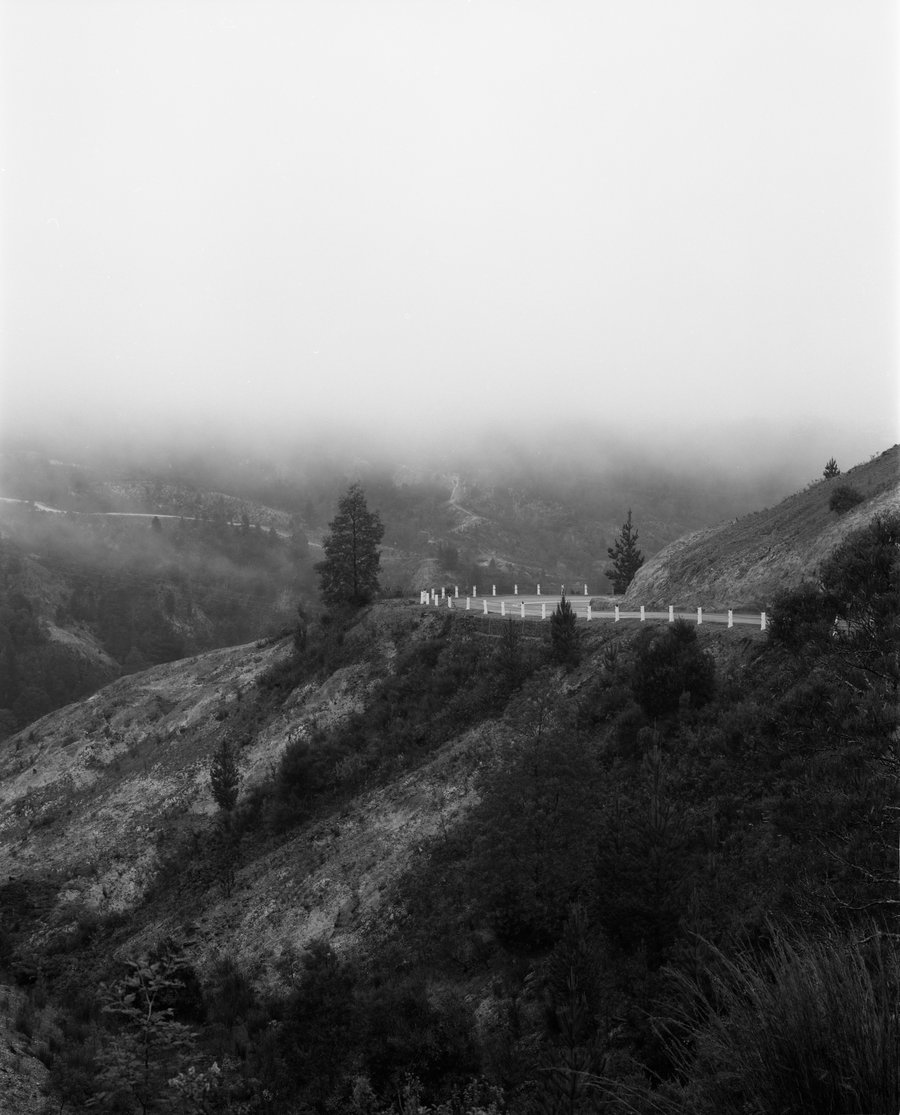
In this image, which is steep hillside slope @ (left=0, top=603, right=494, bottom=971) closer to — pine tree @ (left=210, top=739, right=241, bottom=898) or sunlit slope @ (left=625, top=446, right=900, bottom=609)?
pine tree @ (left=210, top=739, right=241, bottom=898)

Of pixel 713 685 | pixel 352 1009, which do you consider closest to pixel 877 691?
pixel 713 685

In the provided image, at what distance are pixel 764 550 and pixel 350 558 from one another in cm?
2753

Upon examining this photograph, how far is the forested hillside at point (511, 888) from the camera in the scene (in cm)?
789

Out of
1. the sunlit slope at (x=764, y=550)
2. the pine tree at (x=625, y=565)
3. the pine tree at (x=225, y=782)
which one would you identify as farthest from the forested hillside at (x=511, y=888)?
the pine tree at (x=625, y=565)

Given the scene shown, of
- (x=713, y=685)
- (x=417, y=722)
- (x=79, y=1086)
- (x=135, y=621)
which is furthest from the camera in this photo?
(x=135, y=621)

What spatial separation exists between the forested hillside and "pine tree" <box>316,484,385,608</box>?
11.1 m

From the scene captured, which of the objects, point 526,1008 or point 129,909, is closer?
point 526,1008

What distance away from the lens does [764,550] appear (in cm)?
3912

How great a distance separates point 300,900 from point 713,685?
16.5 m

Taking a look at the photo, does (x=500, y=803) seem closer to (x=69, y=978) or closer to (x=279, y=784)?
(x=279, y=784)

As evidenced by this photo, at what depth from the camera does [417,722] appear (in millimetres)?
33469

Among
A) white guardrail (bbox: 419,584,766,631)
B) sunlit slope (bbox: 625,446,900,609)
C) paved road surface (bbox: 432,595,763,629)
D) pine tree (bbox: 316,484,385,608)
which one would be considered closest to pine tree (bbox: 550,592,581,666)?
white guardrail (bbox: 419,584,766,631)

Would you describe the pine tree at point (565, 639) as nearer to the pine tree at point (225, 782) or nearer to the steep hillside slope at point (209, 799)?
the steep hillside slope at point (209, 799)

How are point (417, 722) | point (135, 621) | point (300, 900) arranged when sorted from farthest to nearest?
point (135, 621)
point (417, 722)
point (300, 900)
